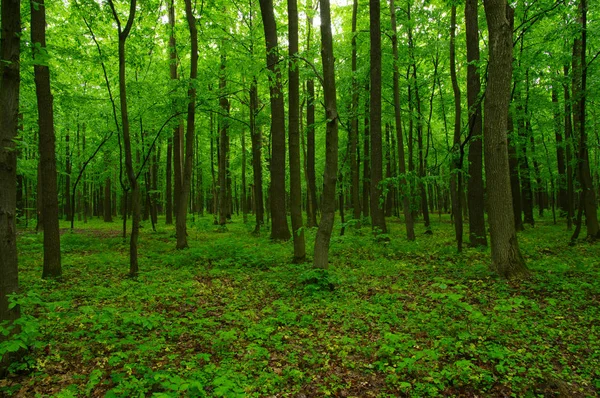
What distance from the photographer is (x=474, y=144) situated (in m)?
11.4

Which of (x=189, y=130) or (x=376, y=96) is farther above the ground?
(x=376, y=96)

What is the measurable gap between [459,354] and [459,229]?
279 inches

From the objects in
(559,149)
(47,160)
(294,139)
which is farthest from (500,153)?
(559,149)

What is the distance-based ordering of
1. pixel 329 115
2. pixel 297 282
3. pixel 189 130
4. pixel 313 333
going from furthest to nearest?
pixel 189 130 → pixel 297 282 → pixel 329 115 → pixel 313 333

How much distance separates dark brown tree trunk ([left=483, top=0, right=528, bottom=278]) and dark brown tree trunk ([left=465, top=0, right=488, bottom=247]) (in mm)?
3086

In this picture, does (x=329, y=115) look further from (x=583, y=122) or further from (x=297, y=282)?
(x=583, y=122)

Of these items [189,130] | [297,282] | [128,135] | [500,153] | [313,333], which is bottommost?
[313,333]

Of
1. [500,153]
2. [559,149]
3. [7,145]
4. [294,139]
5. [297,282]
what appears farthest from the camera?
[559,149]

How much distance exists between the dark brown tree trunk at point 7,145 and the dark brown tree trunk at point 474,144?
11.0 metres

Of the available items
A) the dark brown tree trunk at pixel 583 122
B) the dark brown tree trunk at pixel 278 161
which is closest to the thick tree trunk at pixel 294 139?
the dark brown tree trunk at pixel 278 161

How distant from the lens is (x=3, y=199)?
3.92 metres

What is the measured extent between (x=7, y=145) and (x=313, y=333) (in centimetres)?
484

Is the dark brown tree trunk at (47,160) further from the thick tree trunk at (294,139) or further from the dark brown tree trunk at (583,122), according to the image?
the dark brown tree trunk at (583,122)

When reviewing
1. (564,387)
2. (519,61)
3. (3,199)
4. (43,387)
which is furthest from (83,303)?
(519,61)
